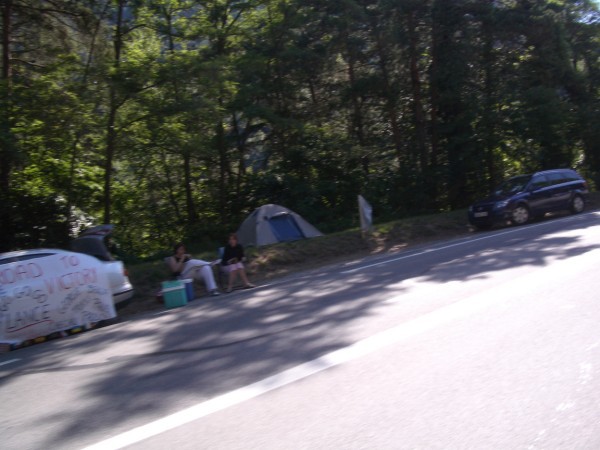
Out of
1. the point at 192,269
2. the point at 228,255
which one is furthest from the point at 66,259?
the point at 228,255

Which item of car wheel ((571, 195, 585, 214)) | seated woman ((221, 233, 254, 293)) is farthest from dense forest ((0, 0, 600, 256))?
seated woman ((221, 233, 254, 293))

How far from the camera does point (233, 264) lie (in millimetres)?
13703

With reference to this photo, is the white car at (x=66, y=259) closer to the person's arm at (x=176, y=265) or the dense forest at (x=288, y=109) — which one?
the person's arm at (x=176, y=265)

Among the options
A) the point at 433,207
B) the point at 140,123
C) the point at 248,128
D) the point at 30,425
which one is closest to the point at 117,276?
the point at 30,425

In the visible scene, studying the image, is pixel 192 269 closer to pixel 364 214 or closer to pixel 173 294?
pixel 173 294

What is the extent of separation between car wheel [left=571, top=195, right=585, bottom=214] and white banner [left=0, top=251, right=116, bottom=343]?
17267mm

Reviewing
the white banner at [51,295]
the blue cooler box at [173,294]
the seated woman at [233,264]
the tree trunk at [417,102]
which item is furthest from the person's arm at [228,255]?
the tree trunk at [417,102]

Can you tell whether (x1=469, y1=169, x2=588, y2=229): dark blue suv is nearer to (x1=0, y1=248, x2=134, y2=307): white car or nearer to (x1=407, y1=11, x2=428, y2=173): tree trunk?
(x1=407, y1=11, x2=428, y2=173): tree trunk

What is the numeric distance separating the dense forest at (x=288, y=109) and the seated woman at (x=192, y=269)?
5.32 metres

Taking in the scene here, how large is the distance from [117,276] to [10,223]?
844 centimetres

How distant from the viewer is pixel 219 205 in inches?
949

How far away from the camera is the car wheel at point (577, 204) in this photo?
22188 mm

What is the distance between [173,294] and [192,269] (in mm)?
1469

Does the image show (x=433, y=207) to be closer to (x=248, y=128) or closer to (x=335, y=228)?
(x=335, y=228)
